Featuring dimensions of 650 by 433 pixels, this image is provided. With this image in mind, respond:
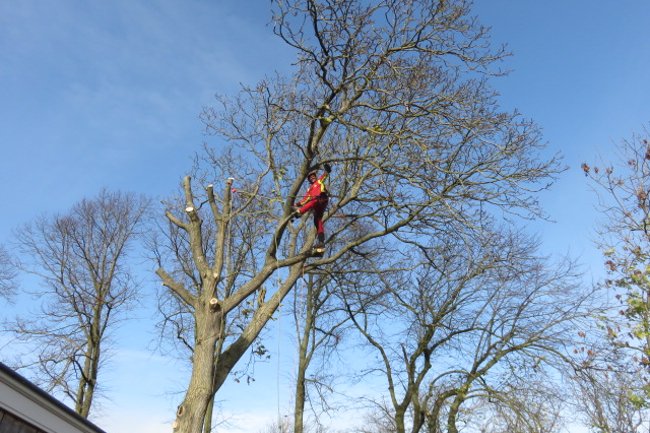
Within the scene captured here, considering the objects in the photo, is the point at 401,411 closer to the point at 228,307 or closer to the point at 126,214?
the point at 228,307

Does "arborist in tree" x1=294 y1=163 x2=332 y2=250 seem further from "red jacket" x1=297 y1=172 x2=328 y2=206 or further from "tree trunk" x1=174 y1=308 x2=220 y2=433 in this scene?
"tree trunk" x1=174 y1=308 x2=220 y2=433

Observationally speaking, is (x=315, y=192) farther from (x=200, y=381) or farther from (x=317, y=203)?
(x=200, y=381)

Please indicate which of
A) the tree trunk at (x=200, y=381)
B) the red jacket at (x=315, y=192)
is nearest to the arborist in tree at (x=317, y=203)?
the red jacket at (x=315, y=192)

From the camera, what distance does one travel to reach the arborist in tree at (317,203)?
22.2 ft

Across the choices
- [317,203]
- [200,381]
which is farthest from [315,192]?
[200,381]

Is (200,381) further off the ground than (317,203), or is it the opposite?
(317,203)

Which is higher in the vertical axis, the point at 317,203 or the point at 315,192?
the point at 315,192

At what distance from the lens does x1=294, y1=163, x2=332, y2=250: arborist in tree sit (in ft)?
22.2

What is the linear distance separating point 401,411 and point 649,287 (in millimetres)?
7330

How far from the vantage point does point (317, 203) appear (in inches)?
272

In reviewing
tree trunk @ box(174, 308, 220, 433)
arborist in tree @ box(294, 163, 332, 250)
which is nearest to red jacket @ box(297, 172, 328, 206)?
arborist in tree @ box(294, 163, 332, 250)

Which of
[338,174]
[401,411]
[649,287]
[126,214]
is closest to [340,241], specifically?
Answer: [338,174]

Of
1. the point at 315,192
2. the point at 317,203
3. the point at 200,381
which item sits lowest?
the point at 200,381

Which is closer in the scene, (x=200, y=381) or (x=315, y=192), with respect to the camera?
(x=200, y=381)
